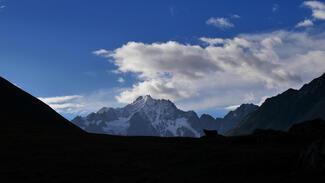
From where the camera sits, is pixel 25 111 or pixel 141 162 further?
pixel 25 111

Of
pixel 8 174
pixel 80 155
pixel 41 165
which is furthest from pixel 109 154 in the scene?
pixel 8 174

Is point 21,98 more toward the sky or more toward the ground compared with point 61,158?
more toward the sky

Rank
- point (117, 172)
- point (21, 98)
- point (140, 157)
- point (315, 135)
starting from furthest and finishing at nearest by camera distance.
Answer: point (21, 98), point (315, 135), point (140, 157), point (117, 172)

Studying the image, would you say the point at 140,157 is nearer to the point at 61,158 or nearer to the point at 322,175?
the point at 61,158

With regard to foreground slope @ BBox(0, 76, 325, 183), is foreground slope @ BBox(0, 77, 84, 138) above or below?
above

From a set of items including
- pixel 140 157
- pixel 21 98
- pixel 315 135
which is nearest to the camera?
pixel 140 157

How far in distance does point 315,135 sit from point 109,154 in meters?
40.4

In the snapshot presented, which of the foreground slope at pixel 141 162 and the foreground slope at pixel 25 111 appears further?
the foreground slope at pixel 25 111

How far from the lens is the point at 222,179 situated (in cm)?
4900

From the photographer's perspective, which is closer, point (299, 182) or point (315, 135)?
point (299, 182)

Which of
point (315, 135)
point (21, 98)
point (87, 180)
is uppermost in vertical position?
point (21, 98)

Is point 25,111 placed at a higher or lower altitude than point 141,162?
higher

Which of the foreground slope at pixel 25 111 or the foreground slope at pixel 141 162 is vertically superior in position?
the foreground slope at pixel 25 111

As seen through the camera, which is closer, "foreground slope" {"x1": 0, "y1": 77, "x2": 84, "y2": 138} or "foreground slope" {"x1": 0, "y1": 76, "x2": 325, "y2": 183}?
"foreground slope" {"x1": 0, "y1": 76, "x2": 325, "y2": 183}
